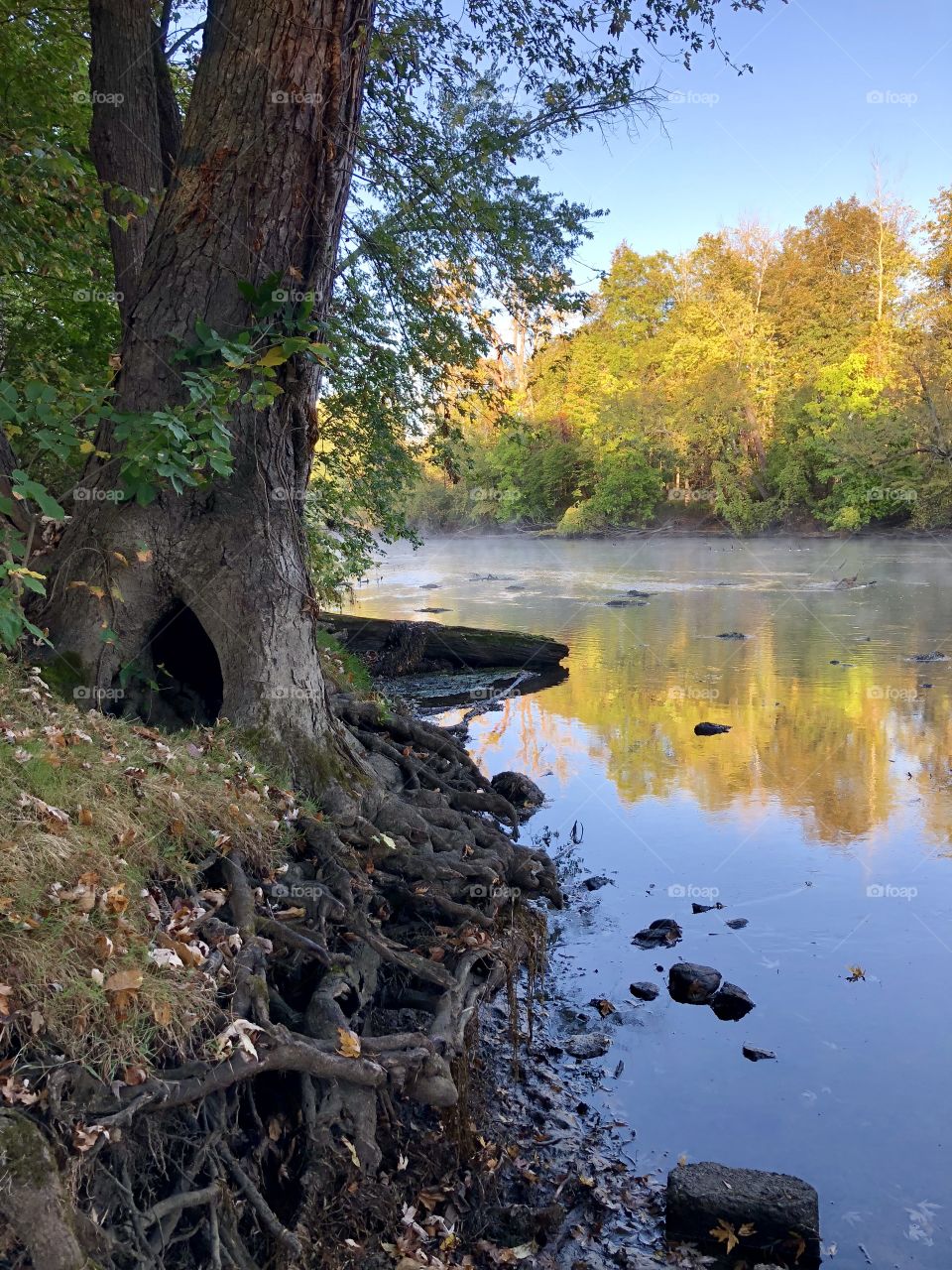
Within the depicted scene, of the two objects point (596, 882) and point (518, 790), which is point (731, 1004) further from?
point (518, 790)

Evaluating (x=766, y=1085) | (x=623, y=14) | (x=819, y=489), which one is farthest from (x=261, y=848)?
(x=819, y=489)

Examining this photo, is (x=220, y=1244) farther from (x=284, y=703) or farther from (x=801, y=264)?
(x=801, y=264)

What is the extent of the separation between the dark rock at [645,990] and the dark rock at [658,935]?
1.97 feet

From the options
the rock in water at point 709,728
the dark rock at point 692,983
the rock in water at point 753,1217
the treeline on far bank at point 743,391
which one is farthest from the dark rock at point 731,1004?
the treeline on far bank at point 743,391

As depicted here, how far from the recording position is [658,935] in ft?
24.2

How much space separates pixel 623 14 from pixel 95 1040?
28.8 ft

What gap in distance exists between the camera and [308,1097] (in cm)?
379

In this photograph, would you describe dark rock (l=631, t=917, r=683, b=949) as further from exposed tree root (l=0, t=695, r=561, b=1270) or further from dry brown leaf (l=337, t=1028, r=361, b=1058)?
dry brown leaf (l=337, t=1028, r=361, b=1058)

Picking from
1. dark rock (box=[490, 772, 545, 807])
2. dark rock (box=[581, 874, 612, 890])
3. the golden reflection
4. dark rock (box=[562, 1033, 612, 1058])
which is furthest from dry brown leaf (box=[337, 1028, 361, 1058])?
the golden reflection

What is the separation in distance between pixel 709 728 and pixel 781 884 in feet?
16.7

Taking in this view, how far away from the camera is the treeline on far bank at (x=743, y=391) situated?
42.0 m

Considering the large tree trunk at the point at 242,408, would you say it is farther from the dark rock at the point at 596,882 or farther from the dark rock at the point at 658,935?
the dark rock at the point at 596,882

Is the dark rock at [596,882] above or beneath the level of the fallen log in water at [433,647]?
beneath

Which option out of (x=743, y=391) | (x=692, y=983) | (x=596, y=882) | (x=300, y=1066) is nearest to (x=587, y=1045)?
(x=692, y=983)
